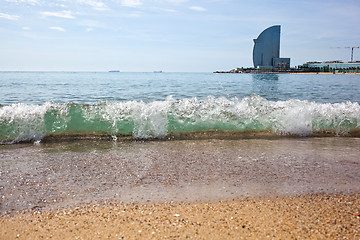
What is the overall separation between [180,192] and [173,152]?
4.97ft

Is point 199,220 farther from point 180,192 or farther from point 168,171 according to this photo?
point 168,171

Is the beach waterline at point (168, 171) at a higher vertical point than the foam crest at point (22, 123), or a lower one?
lower

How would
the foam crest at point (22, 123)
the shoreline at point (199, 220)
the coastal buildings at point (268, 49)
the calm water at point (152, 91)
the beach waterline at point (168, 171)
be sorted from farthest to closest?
1. the coastal buildings at point (268, 49)
2. the calm water at point (152, 91)
3. the foam crest at point (22, 123)
4. the beach waterline at point (168, 171)
5. the shoreline at point (199, 220)

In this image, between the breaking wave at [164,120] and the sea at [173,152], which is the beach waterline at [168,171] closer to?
the sea at [173,152]

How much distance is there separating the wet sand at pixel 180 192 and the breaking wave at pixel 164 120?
3.58 feet

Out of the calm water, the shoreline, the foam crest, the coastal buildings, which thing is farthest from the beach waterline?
the coastal buildings

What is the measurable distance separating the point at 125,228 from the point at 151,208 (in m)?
0.35

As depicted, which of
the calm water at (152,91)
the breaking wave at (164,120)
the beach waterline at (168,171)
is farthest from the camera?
the calm water at (152,91)

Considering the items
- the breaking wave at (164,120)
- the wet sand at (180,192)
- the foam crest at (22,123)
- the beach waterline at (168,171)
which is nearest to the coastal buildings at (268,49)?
the breaking wave at (164,120)

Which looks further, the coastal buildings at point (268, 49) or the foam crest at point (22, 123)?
the coastal buildings at point (268, 49)

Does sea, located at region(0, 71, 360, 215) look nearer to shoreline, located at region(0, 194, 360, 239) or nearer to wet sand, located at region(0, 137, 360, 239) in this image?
wet sand, located at region(0, 137, 360, 239)

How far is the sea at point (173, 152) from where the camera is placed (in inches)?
102

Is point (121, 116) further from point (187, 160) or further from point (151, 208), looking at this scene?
point (151, 208)

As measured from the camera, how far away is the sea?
2584mm
